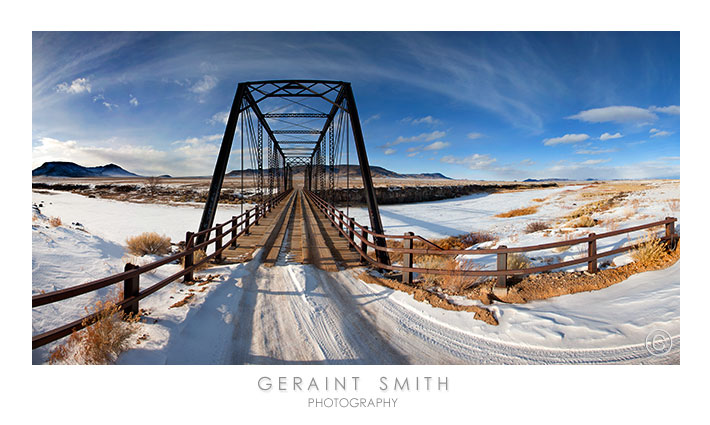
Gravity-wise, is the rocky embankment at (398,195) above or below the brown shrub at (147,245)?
above

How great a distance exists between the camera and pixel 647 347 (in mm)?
2656

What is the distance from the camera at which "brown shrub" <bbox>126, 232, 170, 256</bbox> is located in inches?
289

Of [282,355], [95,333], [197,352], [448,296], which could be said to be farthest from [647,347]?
[95,333]

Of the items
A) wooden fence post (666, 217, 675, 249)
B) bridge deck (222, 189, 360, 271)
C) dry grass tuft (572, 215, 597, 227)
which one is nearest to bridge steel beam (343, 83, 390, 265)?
bridge deck (222, 189, 360, 271)

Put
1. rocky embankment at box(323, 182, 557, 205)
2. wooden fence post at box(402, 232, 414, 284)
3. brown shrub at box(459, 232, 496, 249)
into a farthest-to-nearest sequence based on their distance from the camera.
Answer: rocky embankment at box(323, 182, 557, 205) < brown shrub at box(459, 232, 496, 249) < wooden fence post at box(402, 232, 414, 284)

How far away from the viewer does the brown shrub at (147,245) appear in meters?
7.34

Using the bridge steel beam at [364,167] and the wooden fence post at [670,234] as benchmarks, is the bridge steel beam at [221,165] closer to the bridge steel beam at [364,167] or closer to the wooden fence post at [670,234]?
the bridge steel beam at [364,167]

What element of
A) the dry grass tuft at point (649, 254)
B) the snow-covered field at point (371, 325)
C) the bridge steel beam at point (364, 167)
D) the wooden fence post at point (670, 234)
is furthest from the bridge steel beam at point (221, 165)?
the wooden fence post at point (670, 234)

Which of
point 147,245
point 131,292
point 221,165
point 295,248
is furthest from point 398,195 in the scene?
point 131,292

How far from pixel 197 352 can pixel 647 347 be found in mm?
4698

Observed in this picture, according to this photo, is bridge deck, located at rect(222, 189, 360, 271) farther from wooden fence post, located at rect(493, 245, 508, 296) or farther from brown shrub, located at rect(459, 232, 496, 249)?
brown shrub, located at rect(459, 232, 496, 249)

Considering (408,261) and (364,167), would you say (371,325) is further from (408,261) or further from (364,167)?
(364,167)

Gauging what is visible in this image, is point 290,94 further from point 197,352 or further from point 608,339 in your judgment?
point 608,339
